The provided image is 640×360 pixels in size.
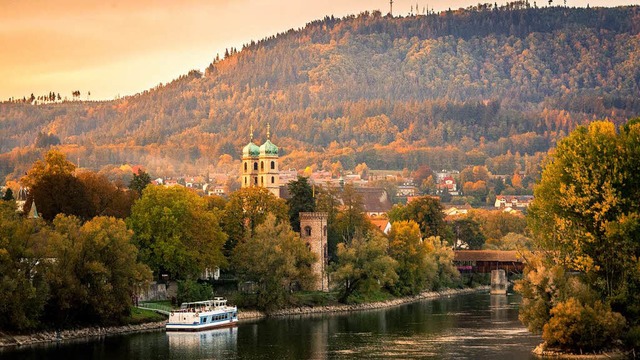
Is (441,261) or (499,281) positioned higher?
(441,261)

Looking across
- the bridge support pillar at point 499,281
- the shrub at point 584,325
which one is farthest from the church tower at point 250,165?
the shrub at point 584,325

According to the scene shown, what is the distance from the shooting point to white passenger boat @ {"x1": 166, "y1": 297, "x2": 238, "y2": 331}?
75.4 meters

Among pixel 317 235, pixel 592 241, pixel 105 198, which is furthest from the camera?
pixel 317 235

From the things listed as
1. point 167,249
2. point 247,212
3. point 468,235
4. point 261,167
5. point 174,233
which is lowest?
point 167,249

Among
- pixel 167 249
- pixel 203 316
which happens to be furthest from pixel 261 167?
pixel 203 316

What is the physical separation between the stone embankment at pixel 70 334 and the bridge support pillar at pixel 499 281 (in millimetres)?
55409

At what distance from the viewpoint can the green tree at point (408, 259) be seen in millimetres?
106812

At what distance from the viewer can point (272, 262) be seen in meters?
85.2

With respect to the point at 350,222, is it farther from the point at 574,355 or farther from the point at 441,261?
the point at 574,355

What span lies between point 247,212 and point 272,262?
536 inches

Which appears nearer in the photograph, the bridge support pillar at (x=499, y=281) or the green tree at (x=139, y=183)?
the green tree at (x=139, y=183)

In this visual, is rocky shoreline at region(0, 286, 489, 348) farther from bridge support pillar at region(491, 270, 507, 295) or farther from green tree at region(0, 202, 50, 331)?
bridge support pillar at region(491, 270, 507, 295)

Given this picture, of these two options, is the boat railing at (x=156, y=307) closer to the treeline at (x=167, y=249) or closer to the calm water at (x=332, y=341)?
the treeline at (x=167, y=249)

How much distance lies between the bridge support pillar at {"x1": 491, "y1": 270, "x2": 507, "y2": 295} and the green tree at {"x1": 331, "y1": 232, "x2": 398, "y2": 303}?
98.6ft
